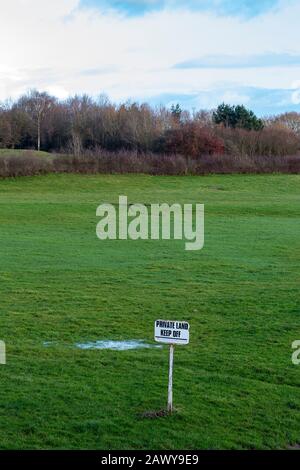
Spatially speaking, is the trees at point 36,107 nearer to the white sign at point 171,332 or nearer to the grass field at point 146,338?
the grass field at point 146,338

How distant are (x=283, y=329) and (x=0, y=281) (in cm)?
879

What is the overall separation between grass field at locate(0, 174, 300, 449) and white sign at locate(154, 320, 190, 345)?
113cm

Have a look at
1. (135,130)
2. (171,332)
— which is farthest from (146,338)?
(135,130)

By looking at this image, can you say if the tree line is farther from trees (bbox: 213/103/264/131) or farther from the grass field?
the grass field

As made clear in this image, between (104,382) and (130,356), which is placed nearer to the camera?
(104,382)

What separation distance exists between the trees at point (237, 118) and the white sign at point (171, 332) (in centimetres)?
7579

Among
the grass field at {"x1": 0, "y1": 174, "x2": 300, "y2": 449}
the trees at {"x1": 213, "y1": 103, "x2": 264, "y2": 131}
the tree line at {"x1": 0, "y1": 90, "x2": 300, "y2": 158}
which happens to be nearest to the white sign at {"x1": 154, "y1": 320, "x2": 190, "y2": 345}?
the grass field at {"x1": 0, "y1": 174, "x2": 300, "y2": 449}

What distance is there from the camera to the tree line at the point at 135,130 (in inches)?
2921

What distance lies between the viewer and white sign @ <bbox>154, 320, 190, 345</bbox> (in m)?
9.65

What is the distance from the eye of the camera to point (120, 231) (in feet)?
108

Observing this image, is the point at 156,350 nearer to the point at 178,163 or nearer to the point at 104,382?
the point at 104,382

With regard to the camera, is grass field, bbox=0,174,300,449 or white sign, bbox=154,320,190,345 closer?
grass field, bbox=0,174,300,449

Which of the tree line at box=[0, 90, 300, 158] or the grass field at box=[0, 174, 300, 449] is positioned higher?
the tree line at box=[0, 90, 300, 158]
